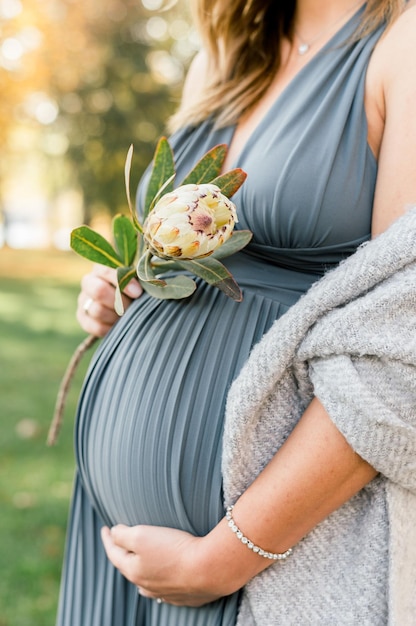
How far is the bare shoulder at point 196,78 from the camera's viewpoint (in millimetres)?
1675

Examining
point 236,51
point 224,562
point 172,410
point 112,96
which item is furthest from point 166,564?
point 112,96

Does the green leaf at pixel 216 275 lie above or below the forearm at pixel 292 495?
above

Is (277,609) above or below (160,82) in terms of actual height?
above

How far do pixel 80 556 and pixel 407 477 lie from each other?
746 millimetres

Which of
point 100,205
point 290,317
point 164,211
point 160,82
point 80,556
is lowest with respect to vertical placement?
point 100,205

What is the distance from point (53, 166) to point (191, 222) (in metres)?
18.4

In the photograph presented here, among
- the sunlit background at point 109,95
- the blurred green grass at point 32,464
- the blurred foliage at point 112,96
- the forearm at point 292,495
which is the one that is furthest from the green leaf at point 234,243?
the blurred foliage at point 112,96

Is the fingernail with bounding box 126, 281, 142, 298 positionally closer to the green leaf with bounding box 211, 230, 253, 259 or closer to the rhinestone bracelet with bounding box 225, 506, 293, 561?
the green leaf with bounding box 211, 230, 253, 259

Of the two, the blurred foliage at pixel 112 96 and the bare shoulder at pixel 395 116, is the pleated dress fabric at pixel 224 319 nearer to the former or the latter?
the bare shoulder at pixel 395 116

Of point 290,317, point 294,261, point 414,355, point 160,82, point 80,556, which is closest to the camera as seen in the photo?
point 414,355

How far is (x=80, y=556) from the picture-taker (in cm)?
146

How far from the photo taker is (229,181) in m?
1.10

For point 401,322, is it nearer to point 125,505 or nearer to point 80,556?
point 125,505

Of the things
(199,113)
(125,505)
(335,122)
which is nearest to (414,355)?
(335,122)
